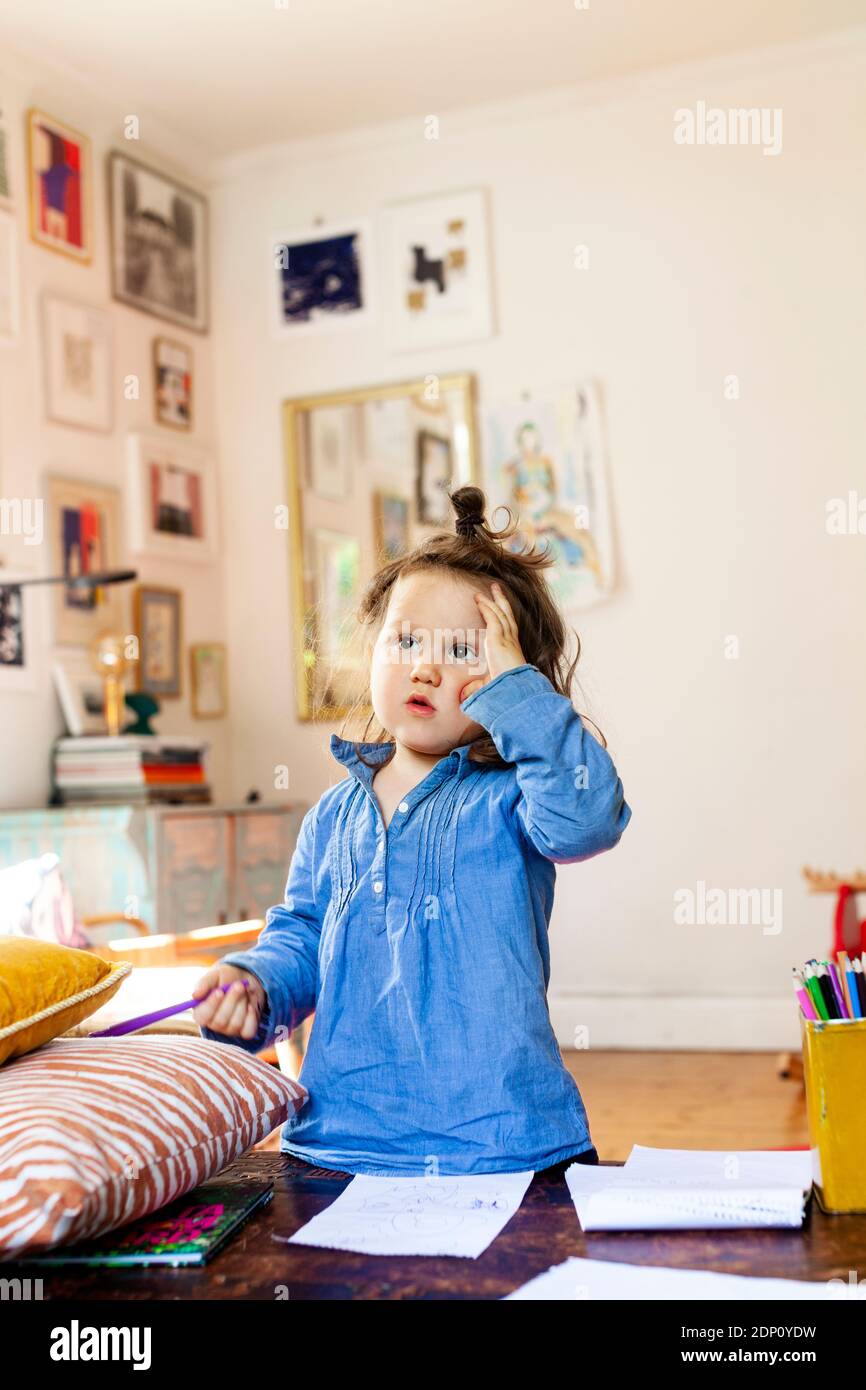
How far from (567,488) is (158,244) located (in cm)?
158

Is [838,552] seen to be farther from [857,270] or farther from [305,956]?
[305,956]

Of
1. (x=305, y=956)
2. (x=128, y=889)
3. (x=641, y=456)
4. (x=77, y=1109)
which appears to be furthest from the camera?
(x=641, y=456)

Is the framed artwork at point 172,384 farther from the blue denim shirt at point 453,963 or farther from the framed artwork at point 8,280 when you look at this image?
the blue denim shirt at point 453,963

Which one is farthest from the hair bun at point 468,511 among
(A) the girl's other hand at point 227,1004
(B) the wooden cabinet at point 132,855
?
(B) the wooden cabinet at point 132,855

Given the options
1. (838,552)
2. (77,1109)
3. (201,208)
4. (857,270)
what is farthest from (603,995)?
(77,1109)

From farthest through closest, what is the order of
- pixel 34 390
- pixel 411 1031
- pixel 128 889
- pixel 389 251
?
1. pixel 389 251
2. pixel 34 390
3. pixel 128 889
4. pixel 411 1031

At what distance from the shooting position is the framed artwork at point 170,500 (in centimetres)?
420

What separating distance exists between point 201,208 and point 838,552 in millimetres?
2491

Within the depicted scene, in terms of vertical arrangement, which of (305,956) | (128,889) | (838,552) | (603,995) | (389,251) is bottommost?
(603,995)

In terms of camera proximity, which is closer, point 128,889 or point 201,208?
point 128,889

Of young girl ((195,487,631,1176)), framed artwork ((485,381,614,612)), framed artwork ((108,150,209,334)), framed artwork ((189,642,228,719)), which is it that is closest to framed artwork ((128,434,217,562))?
framed artwork ((189,642,228,719))

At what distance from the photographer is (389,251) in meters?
4.45

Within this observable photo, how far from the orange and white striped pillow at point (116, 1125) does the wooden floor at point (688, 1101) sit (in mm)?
1786

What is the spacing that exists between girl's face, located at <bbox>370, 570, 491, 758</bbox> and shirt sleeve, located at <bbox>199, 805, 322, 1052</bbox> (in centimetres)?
14
